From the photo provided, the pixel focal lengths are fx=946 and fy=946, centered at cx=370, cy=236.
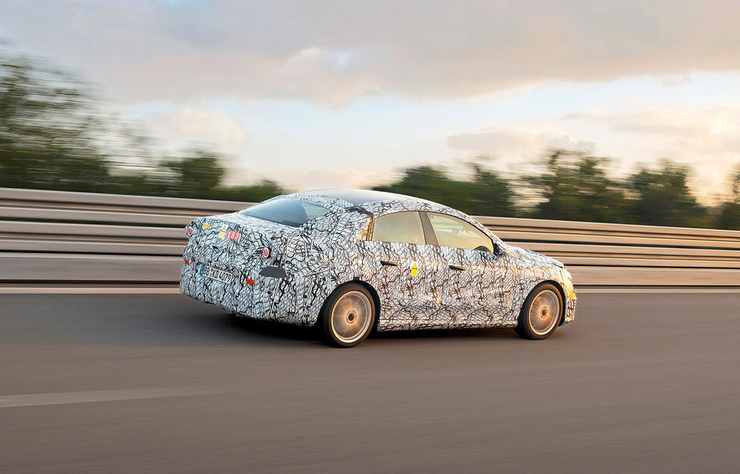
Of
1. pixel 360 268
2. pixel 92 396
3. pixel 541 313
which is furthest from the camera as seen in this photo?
pixel 541 313

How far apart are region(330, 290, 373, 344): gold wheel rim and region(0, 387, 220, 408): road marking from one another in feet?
6.83

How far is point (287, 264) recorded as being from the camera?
8398 mm

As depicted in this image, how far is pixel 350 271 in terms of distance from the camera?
8.68 metres

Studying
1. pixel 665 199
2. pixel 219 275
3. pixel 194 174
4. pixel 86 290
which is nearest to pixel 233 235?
pixel 219 275

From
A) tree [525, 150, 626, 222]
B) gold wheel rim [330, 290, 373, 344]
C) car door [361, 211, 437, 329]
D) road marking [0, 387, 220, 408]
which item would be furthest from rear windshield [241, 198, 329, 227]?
tree [525, 150, 626, 222]

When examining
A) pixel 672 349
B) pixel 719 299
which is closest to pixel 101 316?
pixel 672 349

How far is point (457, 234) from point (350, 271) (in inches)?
63.0

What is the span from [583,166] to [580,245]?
2740 mm

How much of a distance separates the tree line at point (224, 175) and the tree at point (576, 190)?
19 mm

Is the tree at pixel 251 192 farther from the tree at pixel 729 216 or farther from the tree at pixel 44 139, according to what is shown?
the tree at pixel 729 216

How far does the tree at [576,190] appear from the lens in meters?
17.6

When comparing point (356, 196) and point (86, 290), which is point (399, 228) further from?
point (86, 290)

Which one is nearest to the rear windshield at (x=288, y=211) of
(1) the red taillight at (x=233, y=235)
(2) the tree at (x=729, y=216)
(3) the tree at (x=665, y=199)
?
(1) the red taillight at (x=233, y=235)

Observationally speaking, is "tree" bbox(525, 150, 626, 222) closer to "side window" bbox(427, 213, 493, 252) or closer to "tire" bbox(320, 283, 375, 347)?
"side window" bbox(427, 213, 493, 252)
